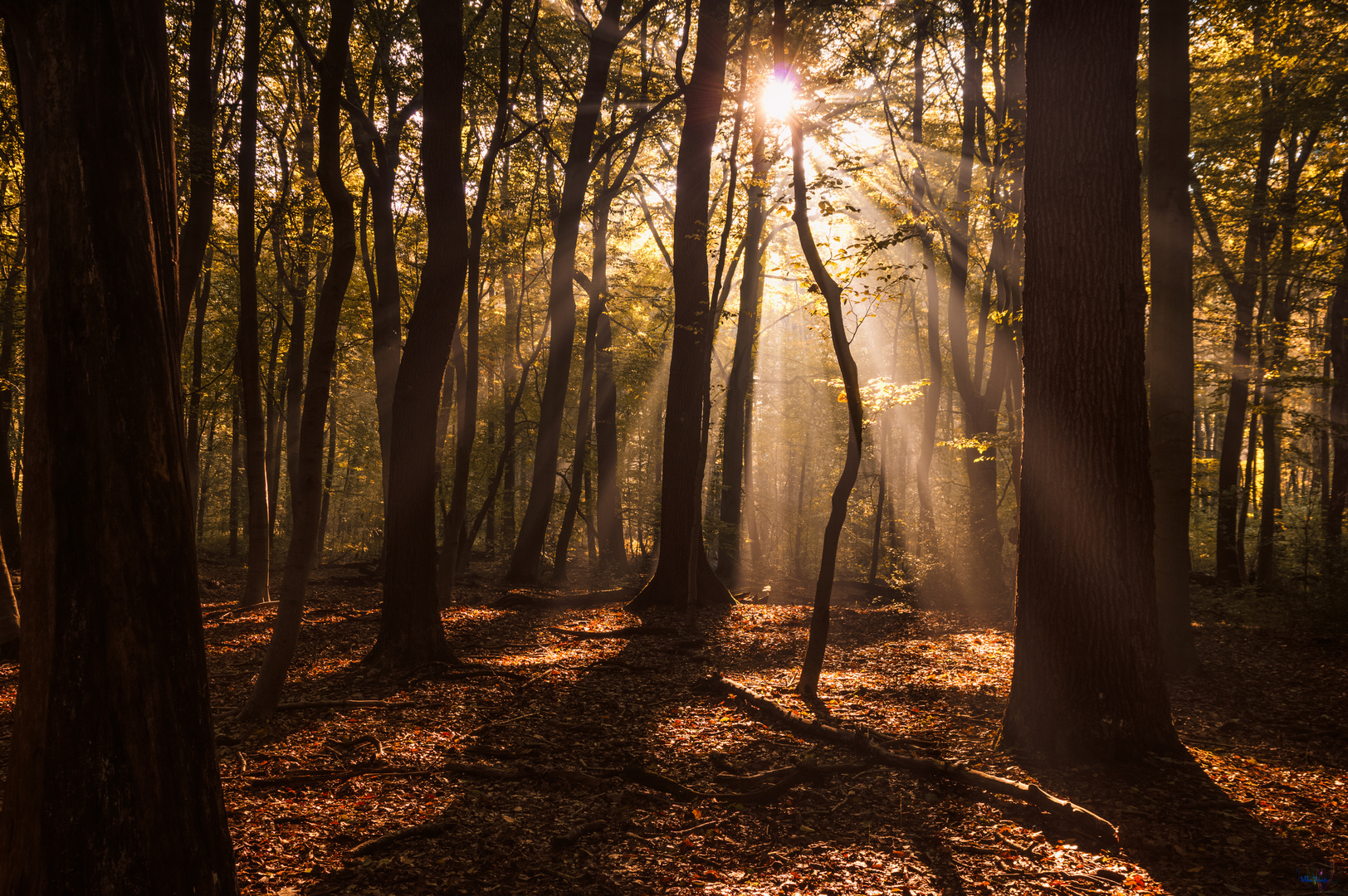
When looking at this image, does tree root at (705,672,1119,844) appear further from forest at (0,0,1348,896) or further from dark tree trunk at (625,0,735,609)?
dark tree trunk at (625,0,735,609)

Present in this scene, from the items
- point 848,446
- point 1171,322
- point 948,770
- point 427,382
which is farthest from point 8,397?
point 1171,322

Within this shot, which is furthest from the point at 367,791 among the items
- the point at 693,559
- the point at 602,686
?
the point at 693,559

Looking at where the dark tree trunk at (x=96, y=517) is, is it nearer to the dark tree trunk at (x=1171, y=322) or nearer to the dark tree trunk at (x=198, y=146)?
the dark tree trunk at (x=198, y=146)

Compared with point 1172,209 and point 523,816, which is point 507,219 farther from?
point 523,816

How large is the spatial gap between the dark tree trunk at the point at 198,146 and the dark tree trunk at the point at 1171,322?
11.3 metres

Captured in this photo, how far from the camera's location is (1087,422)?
15.8ft

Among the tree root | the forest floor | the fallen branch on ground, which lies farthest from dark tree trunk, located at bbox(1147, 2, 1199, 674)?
the fallen branch on ground

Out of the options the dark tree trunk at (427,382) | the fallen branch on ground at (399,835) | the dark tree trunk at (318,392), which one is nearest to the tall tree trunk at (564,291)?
the dark tree trunk at (427,382)

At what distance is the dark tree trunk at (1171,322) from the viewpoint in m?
6.94

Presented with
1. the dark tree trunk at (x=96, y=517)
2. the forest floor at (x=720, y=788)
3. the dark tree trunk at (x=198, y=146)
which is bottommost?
the forest floor at (x=720, y=788)

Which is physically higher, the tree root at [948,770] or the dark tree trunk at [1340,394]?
the dark tree trunk at [1340,394]

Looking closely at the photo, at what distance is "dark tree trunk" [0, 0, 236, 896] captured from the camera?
236 cm

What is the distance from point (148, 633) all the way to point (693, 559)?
9.50 m

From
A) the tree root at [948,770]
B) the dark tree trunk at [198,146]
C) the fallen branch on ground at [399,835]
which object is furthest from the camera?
the dark tree trunk at [198,146]
